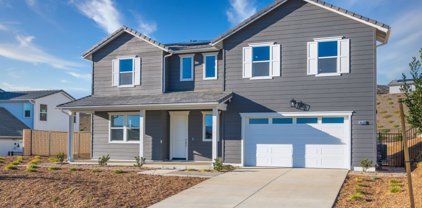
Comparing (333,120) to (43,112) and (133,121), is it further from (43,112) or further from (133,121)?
(43,112)

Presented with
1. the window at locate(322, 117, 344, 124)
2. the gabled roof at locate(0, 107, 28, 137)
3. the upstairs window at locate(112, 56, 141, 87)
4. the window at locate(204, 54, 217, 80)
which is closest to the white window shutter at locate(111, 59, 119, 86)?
the upstairs window at locate(112, 56, 141, 87)

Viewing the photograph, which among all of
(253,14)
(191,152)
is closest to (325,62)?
(253,14)

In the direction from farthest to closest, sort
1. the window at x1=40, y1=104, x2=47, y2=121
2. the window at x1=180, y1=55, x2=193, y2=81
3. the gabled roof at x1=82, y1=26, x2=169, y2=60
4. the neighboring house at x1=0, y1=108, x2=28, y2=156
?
the window at x1=40, y1=104, x2=47, y2=121 → the neighboring house at x1=0, y1=108, x2=28, y2=156 → the gabled roof at x1=82, y1=26, x2=169, y2=60 → the window at x1=180, y1=55, x2=193, y2=81

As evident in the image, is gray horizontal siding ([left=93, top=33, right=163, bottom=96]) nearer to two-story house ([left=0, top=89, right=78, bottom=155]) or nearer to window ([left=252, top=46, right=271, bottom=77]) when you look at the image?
window ([left=252, top=46, right=271, bottom=77])

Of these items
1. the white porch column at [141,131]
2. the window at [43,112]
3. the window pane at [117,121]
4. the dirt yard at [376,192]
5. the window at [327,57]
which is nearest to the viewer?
the dirt yard at [376,192]

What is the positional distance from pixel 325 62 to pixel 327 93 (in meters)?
1.27

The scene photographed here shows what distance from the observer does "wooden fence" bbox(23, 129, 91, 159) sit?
24250mm

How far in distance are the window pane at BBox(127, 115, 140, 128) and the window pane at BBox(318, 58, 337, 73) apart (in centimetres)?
912

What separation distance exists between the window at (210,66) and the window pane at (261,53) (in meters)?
2.11

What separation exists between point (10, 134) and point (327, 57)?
73.7 ft

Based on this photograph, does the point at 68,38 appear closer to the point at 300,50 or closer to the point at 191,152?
the point at 191,152

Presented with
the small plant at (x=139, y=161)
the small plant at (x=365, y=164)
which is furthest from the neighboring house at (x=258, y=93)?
the small plant at (x=139, y=161)

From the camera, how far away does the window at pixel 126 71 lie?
19609 mm

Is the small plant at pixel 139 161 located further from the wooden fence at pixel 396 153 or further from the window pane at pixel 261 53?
the wooden fence at pixel 396 153
